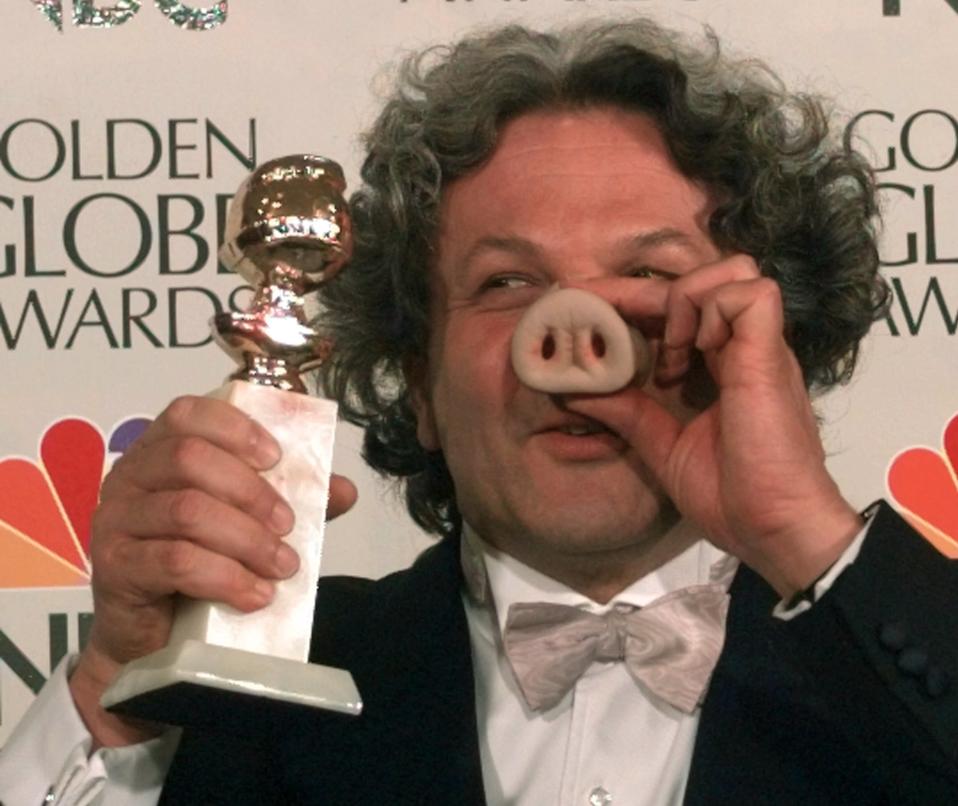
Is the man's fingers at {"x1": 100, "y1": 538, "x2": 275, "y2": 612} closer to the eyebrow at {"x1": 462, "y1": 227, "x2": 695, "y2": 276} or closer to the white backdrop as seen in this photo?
the eyebrow at {"x1": 462, "y1": 227, "x2": 695, "y2": 276}

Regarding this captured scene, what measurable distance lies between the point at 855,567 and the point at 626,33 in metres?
0.57

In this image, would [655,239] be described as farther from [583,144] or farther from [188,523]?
[188,523]

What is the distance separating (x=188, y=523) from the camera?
1102mm

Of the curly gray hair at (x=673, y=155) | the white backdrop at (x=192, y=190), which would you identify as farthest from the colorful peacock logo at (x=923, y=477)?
the curly gray hair at (x=673, y=155)

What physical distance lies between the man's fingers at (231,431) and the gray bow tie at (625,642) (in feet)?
1.43

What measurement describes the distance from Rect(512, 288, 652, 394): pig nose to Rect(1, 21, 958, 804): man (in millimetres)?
35

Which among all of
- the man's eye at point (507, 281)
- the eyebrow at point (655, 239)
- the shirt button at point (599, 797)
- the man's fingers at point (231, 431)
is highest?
the eyebrow at point (655, 239)

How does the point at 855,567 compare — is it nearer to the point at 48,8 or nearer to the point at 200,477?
the point at 200,477

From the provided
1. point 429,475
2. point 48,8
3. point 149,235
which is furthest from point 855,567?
point 48,8

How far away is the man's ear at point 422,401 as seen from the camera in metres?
1.62

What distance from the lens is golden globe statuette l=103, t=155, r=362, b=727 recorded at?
1035 mm

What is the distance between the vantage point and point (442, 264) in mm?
1581

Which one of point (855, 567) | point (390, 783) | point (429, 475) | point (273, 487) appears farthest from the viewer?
point (429, 475)

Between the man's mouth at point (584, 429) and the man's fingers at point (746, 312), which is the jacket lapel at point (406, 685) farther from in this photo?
the man's fingers at point (746, 312)
